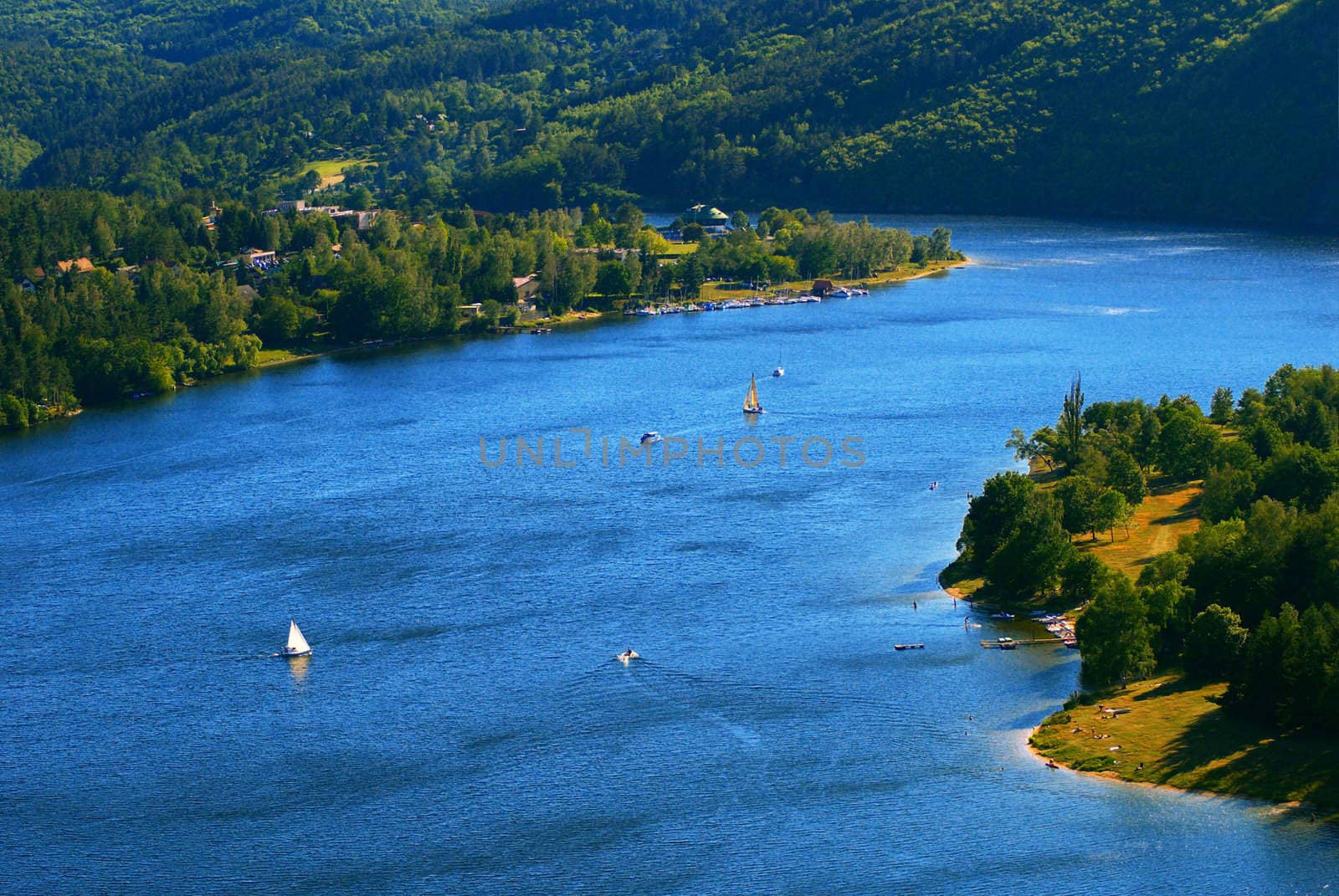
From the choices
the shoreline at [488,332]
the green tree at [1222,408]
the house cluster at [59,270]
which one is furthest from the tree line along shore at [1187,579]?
the house cluster at [59,270]

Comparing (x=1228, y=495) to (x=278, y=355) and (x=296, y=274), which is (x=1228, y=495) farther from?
(x=296, y=274)

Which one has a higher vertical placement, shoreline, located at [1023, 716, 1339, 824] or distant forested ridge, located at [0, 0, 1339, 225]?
distant forested ridge, located at [0, 0, 1339, 225]

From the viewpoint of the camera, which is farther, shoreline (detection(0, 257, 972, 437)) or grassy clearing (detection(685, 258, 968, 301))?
grassy clearing (detection(685, 258, 968, 301))

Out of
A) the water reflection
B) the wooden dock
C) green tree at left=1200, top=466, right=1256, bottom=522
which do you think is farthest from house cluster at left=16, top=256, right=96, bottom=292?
green tree at left=1200, top=466, right=1256, bottom=522

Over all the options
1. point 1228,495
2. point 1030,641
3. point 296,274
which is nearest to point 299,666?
point 1030,641

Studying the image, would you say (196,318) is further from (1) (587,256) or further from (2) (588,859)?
(2) (588,859)

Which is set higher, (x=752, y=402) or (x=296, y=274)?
(x=296, y=274)

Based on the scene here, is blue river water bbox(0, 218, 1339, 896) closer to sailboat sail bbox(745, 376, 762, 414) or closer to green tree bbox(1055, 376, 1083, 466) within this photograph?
sailboat sail bbox(745, 376, 762, 414)
